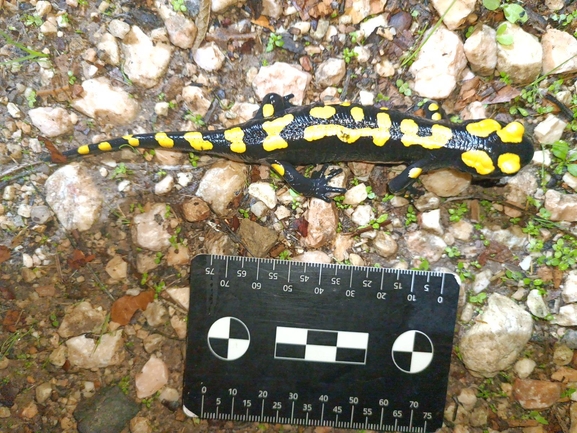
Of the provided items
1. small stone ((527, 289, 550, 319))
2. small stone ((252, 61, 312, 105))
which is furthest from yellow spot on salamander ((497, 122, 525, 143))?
small stone ((252, 61, 312, 105))

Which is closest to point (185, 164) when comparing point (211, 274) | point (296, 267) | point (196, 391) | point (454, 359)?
point (211, 274)

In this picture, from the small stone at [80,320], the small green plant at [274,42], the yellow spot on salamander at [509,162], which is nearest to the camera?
the yellow spot on salamander at [509,162]

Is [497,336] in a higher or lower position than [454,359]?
higher

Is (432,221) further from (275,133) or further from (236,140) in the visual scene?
(236,140)

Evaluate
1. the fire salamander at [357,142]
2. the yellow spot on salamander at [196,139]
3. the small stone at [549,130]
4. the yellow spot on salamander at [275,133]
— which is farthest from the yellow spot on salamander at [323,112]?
the small stone at [549,130]

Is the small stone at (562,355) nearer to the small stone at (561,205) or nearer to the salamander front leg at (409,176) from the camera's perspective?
the small stone at (561,205)

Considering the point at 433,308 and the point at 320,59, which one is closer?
the point at 433,308

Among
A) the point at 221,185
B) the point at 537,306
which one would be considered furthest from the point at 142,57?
the point at 537,306

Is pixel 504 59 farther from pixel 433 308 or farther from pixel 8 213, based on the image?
pixel 8 213
